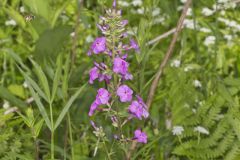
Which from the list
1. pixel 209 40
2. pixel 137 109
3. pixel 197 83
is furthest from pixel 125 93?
pixel 209 40

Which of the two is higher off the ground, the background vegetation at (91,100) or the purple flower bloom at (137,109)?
the purple flower bloom at (137,109)

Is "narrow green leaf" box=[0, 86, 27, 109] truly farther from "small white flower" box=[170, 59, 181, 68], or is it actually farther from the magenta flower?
"small white flower" box=[170, 59, 181, 68]

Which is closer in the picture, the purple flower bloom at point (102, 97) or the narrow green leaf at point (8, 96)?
the purple flower bloom at point (102, 97)

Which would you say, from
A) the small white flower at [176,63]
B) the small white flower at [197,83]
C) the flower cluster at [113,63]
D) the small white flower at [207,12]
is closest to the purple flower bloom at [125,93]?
the flower cluster at [113,63]

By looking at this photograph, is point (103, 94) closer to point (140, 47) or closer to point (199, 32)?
point (140, 47)

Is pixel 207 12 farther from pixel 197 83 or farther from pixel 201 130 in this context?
pixel 201 130

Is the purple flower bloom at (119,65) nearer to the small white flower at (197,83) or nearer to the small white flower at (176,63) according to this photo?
the small white flower at (197,83)

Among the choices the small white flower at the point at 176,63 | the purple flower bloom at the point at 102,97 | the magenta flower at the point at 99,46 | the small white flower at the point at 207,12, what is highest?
the magenta flower at the point at 99,46

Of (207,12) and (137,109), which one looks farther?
(207,12)

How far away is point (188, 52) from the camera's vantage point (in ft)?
13.8

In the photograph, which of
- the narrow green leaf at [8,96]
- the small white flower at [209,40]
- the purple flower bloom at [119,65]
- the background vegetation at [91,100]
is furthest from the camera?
the small white flower at [209,40]

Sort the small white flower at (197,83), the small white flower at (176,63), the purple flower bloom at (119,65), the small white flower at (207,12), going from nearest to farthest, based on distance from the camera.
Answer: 1. the purple flower bloom at (119,65)
2. the small white flower at (197,83)
3. the small white flower at (176,63)
4. the small white flower at (207,12)

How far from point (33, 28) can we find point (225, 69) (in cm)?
155

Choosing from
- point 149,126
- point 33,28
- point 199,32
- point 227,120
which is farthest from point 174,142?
point 199,32
